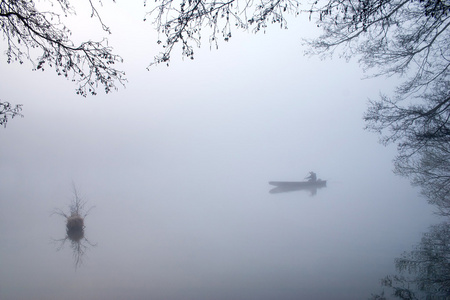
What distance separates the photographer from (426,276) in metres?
7.59

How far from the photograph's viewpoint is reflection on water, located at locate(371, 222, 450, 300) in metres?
6.84

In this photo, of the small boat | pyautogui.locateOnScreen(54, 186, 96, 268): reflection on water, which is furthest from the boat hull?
pyautogui.locateOnScreen(54, 186, 96, 268): reflection on water

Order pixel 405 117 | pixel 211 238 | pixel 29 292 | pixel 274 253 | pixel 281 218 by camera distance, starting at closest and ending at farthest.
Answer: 1. pixel 405 117
2. pixel 29 292
3. pixel 274 253
4. pixel 211 238
5. pixel 281 218

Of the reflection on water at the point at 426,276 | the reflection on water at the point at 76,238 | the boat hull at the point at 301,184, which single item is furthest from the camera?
the boat hull at the point at 301,184

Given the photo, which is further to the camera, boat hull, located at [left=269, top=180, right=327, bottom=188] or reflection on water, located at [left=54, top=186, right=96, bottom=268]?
boat hull, located at [left=269, top=180, right=327, bottom=188]

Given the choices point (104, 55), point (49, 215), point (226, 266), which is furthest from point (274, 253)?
point (49, 215)

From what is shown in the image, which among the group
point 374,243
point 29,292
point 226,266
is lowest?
point 29,292

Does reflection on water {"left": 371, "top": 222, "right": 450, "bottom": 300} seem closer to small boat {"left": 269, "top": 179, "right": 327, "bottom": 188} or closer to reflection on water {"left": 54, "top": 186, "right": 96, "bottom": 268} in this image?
reflection on water {"left": 54, "top": 186, "right": 96, "bottom": 268}

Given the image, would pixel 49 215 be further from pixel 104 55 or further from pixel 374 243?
pixel 104 55

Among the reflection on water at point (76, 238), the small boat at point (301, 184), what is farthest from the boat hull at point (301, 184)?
the reflection on water at point (76, 238)

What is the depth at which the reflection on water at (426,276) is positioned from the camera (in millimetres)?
6844

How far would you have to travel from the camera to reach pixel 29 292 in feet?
33.5

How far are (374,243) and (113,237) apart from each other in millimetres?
14217

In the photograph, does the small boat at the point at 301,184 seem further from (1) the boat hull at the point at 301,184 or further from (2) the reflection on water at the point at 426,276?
(2) the reflection on water at the point at 426,276
